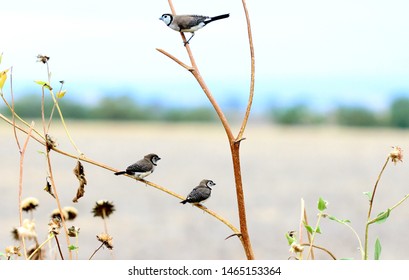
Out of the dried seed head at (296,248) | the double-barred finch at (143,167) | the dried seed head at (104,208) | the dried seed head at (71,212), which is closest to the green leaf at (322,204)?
the dried seed head at (296,248)

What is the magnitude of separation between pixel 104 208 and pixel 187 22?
0.30m

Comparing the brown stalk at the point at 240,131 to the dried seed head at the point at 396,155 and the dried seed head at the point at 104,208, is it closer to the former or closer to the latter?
the dried seed head at the point at 396,155

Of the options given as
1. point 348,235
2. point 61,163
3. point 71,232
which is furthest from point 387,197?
point 71,232

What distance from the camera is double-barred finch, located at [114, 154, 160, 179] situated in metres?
0.87

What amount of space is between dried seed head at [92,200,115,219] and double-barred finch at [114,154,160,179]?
16 centimetres

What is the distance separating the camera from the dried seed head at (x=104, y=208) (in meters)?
1.07

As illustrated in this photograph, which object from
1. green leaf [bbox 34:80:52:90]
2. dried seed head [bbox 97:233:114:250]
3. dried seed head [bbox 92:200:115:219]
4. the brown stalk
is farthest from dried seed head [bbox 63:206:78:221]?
the brown stalk

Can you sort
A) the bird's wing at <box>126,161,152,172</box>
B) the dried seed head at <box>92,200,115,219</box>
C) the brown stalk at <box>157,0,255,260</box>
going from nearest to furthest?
the brown stalk at <box>157,0,255,260</box>
the bird's wing at <box>126,161,152,172</box>
the dried seed head at <box>92,200,115,219</box>

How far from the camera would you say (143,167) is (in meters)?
0.91

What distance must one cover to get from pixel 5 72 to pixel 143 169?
0.21 meters

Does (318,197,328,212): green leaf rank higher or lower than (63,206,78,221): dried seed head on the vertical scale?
higher

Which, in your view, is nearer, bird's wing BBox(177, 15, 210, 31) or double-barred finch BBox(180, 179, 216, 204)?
double-barred finch BBox(180, 179, 216, 204)

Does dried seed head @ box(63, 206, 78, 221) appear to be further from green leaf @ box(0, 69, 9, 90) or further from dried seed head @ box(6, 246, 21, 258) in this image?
green leaf @ box(0, 69, 9, 90)

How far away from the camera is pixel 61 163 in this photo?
315 inches
